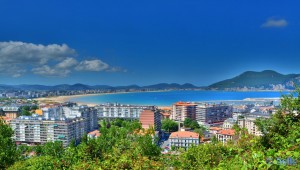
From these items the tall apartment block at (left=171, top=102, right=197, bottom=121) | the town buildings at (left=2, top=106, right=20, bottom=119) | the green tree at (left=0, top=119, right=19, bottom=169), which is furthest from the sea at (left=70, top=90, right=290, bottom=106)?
the green tree at (left=0, top=119, right=19, bottom=169)

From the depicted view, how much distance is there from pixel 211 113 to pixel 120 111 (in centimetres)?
1264

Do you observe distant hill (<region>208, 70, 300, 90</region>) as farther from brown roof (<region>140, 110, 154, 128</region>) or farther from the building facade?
the building facade

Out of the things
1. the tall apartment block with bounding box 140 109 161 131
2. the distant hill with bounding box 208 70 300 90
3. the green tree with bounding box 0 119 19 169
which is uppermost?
the distant hill with bounding box 208 70 300 90

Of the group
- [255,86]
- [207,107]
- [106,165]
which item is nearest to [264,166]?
[106,165]

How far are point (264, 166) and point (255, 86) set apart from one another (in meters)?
131

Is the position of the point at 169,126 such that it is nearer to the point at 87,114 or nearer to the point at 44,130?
the point at 87,114

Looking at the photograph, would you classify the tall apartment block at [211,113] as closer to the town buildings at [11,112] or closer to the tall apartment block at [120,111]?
the tall apartment block at [120,111]

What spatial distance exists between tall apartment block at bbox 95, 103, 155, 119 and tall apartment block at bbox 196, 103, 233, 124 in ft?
25.6

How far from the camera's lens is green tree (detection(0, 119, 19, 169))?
571 cm

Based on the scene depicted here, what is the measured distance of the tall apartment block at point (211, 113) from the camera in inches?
1419

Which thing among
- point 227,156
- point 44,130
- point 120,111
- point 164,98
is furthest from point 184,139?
point 164,98

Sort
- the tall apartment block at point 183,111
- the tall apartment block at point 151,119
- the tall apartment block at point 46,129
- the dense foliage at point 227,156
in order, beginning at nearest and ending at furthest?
1. the dense foliage at point 227,156
2. the tall apartment block at point 46,129
3. the tall apartment block at point 151,119
4. the tall apartment block at point 183,111

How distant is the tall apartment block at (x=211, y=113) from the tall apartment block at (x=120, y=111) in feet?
25.6

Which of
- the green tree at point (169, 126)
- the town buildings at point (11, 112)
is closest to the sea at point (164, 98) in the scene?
the town buildings at point (11, 112)
